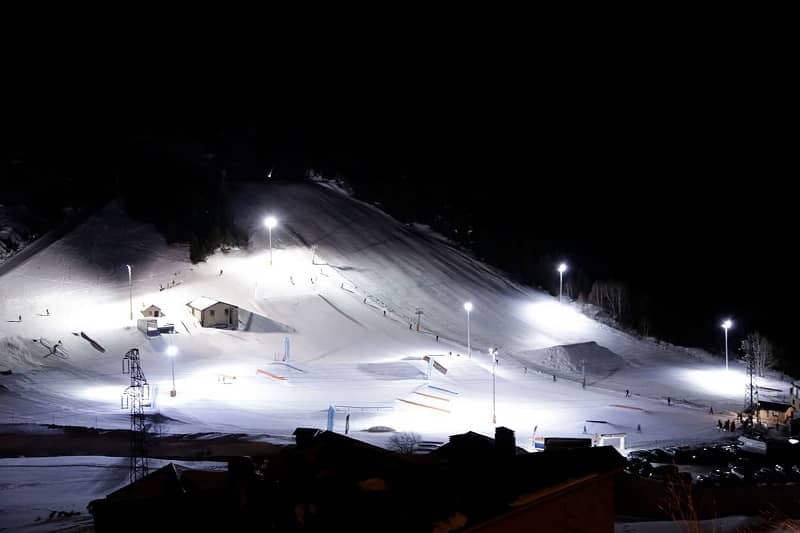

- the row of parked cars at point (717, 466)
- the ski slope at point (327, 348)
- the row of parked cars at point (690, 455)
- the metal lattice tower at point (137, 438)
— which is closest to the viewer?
the metal lattice tower at point (137, 438)

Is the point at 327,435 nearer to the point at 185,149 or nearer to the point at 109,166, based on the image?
the point at 109,166

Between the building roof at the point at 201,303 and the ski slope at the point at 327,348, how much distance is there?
0.78 metres

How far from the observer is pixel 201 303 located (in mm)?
36656

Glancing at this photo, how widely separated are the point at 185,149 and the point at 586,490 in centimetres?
7610

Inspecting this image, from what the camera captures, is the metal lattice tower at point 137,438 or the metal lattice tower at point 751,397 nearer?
the metal lattice tower at point 137,438

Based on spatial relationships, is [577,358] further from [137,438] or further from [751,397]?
[137,438]

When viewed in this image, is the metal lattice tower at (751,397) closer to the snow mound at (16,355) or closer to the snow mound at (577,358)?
the snow mound at (577,358)

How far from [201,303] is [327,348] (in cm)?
722

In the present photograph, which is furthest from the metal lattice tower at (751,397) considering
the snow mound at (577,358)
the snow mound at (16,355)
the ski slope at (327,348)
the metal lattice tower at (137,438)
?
the snow mound at (16,355)

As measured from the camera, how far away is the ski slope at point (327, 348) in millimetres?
25984

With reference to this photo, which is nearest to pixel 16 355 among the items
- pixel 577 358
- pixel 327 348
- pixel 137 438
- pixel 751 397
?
pixel 327 348

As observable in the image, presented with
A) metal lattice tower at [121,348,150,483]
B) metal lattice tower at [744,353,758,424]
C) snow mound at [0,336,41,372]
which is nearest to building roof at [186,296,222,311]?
snow mound at [0,336,41,372]

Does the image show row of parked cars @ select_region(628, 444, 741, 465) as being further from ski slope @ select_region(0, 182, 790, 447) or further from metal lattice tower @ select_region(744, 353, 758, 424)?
metal lattice tower @ select_region(744, 353, 758, 424)

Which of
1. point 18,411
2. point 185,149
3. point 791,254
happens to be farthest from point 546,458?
point 791,254
